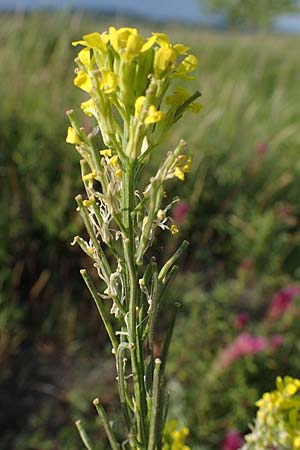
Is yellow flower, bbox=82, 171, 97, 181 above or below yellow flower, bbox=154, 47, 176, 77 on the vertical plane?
below

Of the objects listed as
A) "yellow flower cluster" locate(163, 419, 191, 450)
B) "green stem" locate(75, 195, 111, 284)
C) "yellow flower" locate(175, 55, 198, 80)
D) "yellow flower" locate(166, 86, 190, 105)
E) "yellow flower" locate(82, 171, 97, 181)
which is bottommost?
"yellow flower cluster" locate(163, 419, 191, 450)

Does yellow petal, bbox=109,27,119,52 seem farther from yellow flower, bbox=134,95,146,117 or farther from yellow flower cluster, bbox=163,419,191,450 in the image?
yellow flower cluster, bbox=163,419,191,450

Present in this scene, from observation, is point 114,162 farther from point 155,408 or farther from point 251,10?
point 251,10

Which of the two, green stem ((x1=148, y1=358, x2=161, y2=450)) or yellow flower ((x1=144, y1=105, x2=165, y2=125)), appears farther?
green stem ((x1=148, y1=358, x2=161, y2=450))

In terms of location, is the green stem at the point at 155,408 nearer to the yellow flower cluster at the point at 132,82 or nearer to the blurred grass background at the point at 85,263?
the yellow flower cluster at the point at 132,82

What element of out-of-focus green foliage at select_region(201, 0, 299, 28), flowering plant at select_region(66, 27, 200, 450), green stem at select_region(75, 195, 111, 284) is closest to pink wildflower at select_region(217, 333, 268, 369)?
flowering plant at select_region(66, 27, 200, 450)

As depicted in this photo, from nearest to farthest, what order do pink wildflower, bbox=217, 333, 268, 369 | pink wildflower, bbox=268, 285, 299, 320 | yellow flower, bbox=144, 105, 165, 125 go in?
yellow flower, bbox=144, 105, 165, 125 < pink wildflower, bbox=217, 333, 268, 369 < pink wildflower, bbox=268, 285, 299, 320

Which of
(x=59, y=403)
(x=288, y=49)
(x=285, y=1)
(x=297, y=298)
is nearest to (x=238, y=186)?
(x=297, y=298)
